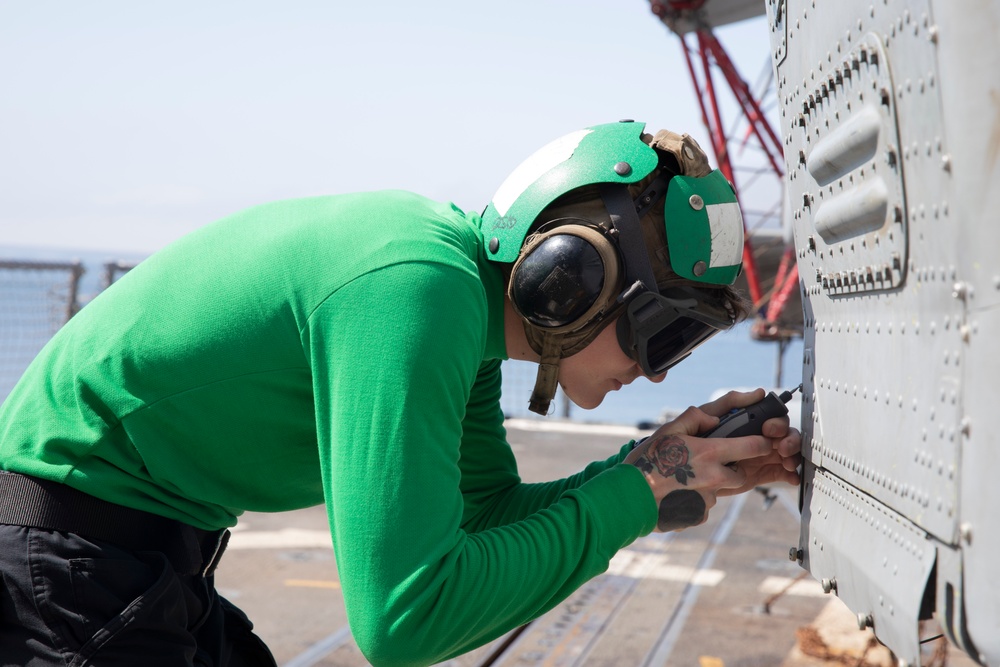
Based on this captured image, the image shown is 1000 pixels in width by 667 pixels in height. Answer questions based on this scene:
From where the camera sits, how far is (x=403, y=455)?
1544 mm

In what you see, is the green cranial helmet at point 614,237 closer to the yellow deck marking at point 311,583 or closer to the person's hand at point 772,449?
the person's hand at point 772,449

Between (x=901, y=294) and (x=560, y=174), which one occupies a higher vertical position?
(x=560, y=174)

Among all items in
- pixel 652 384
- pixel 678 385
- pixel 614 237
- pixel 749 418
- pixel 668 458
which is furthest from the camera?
pixel 678 385

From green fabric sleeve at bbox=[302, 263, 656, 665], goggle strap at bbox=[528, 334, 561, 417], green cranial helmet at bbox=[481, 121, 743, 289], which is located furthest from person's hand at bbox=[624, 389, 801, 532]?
green fabric sleeve at bbox=[302, 263, 656, 665]

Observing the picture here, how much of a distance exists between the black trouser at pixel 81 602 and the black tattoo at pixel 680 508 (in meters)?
0.97

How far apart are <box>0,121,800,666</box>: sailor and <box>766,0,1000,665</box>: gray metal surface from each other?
24 cm

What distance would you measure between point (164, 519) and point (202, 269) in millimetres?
492

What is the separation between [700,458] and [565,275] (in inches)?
20.5

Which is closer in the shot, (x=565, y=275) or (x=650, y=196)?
(x=565, y=275)

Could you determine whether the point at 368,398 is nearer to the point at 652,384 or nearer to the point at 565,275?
the point at 565,275

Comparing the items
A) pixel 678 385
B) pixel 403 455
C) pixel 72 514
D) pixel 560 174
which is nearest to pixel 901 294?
pixel 560 174

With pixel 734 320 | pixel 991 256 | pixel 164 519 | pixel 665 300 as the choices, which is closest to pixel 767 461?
pixel 734 320

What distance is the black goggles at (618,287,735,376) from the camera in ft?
6.43

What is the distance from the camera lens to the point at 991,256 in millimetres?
1261
